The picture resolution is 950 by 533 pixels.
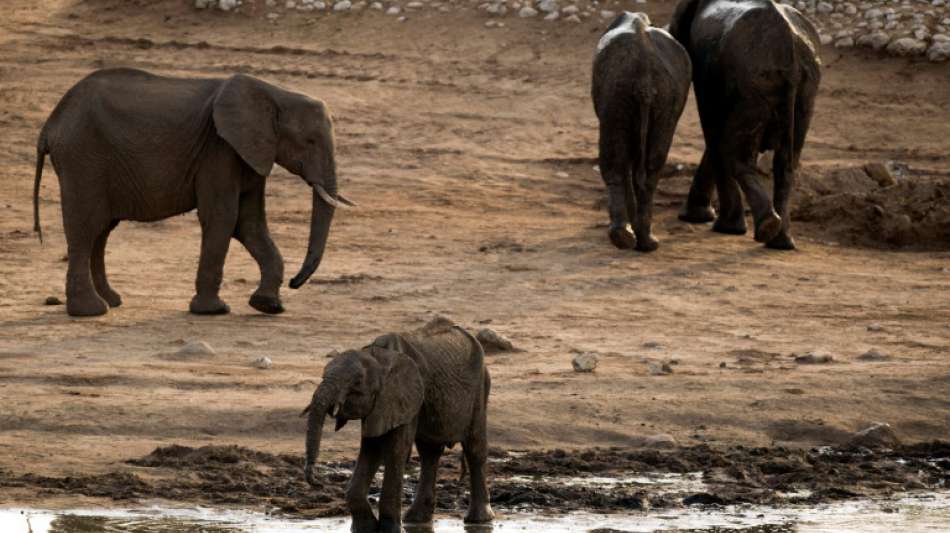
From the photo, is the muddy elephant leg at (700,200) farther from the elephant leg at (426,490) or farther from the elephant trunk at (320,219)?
the elephant leg at (426,490)

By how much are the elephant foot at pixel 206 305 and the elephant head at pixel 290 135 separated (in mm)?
510

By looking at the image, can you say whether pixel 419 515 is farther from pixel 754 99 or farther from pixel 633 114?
pixel 754 99

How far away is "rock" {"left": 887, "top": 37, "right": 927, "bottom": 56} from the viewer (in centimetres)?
2275

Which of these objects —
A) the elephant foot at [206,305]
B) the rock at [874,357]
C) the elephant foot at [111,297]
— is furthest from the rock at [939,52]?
the elephant foot at [111,297]

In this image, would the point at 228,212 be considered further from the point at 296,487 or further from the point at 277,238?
the point at 296,487

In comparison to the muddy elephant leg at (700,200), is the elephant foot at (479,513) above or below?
above

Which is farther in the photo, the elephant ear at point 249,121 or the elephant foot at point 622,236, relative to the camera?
the elephant foot at point 622,236

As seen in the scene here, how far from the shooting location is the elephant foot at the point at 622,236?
610 inches

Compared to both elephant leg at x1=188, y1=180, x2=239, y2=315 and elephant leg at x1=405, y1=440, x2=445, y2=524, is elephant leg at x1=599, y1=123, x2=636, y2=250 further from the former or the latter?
elephant leg at x1=405, y1=440, x2=445, y2=524

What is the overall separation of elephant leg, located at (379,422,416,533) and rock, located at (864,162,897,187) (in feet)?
34.9

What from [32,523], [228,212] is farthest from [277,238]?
[32,523]

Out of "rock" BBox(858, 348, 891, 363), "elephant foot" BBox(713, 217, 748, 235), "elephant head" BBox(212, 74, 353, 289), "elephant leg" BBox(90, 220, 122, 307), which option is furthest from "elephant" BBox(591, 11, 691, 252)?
"elephant leg" BBox(90, 220, 122, 307)

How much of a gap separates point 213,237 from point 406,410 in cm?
560

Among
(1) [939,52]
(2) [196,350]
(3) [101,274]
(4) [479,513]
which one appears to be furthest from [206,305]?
(1) [939,52]
